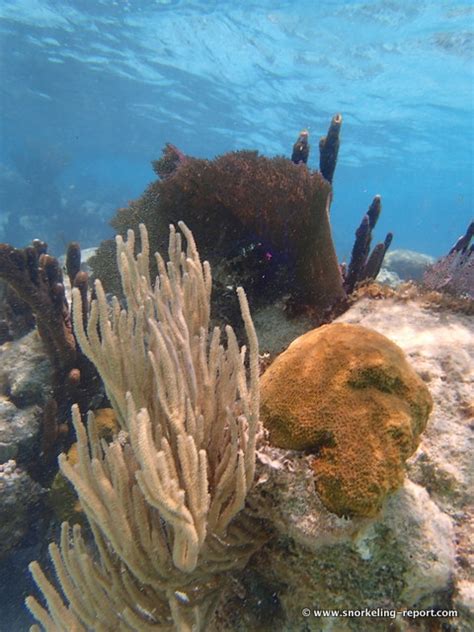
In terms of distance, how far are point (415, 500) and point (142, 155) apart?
2528 inches

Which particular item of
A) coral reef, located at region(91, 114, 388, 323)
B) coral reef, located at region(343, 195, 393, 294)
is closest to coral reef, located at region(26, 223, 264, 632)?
coral reef, located at region(91, 114, 388, 323)

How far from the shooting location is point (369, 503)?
191 cm

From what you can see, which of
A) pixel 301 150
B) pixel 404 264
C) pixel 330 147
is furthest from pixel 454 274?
pixel 404 264

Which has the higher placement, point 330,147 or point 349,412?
point 330,147

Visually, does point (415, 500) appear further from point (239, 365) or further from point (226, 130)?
point (226, 130)

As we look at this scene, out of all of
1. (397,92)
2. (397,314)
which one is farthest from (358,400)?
(397,92)

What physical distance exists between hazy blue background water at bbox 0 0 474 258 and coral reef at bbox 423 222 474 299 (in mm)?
19141

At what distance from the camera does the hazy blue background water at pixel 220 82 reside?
2081cm

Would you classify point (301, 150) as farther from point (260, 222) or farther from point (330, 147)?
point (260, 222)

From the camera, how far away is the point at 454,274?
13.8 ft

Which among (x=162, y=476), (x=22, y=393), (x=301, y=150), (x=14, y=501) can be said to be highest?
(x=301, y=150)

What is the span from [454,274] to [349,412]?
2.80 m

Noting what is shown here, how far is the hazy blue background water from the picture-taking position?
20812mm

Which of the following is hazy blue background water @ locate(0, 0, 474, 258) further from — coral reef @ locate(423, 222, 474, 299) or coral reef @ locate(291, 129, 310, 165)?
coral reef @ locate(423, 222, 474, 299)
